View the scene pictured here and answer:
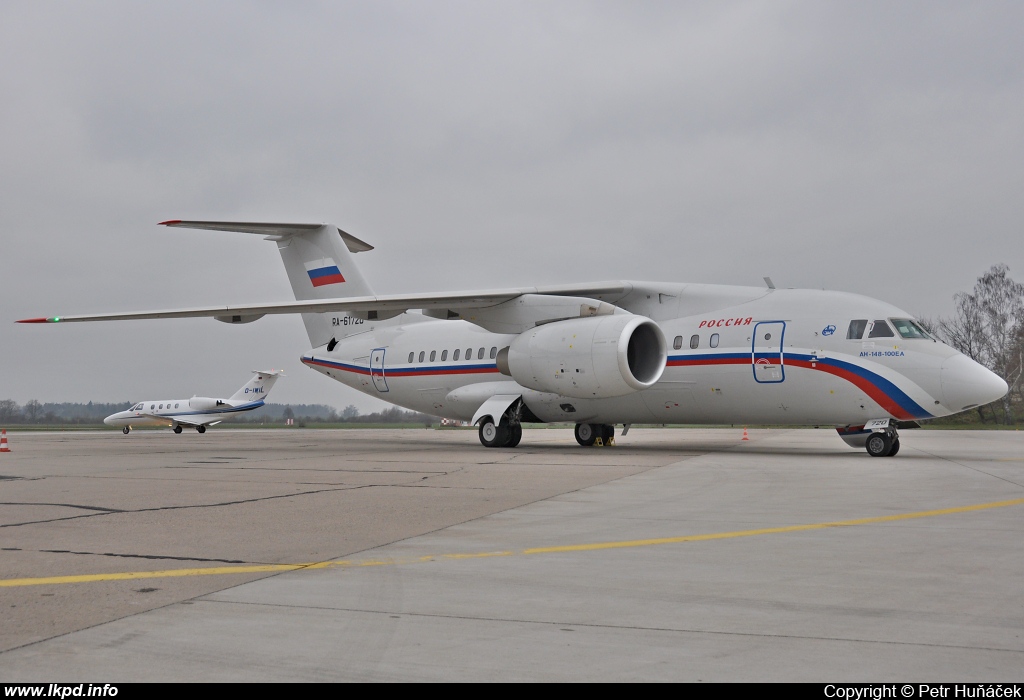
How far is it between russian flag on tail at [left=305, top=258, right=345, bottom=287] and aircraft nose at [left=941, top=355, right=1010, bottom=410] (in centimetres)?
1433

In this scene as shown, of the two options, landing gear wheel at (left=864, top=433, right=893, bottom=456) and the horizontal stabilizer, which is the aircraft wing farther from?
landing gear wheel at (left=864, top=433, right=893, bottom=456)

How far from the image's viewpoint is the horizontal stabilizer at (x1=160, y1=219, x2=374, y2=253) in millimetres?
19219

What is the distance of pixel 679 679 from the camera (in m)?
2.98

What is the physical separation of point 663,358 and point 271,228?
10.8 m

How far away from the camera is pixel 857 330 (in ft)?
50.6

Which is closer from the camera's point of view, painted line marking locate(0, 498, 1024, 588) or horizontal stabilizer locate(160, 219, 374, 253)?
painted line marking locate(0, 498, 1024, 588)

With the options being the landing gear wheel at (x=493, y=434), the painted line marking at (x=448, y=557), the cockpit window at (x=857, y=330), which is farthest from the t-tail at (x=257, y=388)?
the painted line marking at (x=448, y=557)

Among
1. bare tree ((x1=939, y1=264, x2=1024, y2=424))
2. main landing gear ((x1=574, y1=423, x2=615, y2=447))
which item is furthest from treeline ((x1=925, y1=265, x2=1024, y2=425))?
main landing gear ((x1=574, y1=423, x2=615, y2=447))

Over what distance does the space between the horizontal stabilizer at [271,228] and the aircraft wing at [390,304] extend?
197 cm

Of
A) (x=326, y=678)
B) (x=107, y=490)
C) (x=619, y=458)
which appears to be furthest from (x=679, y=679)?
(x=619, y=458)

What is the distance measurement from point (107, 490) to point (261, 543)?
4.59 meters

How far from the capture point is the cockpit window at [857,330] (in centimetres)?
1540

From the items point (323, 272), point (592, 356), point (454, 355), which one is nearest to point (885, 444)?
point (592, 356)

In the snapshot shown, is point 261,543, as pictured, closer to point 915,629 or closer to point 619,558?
point 619,558
